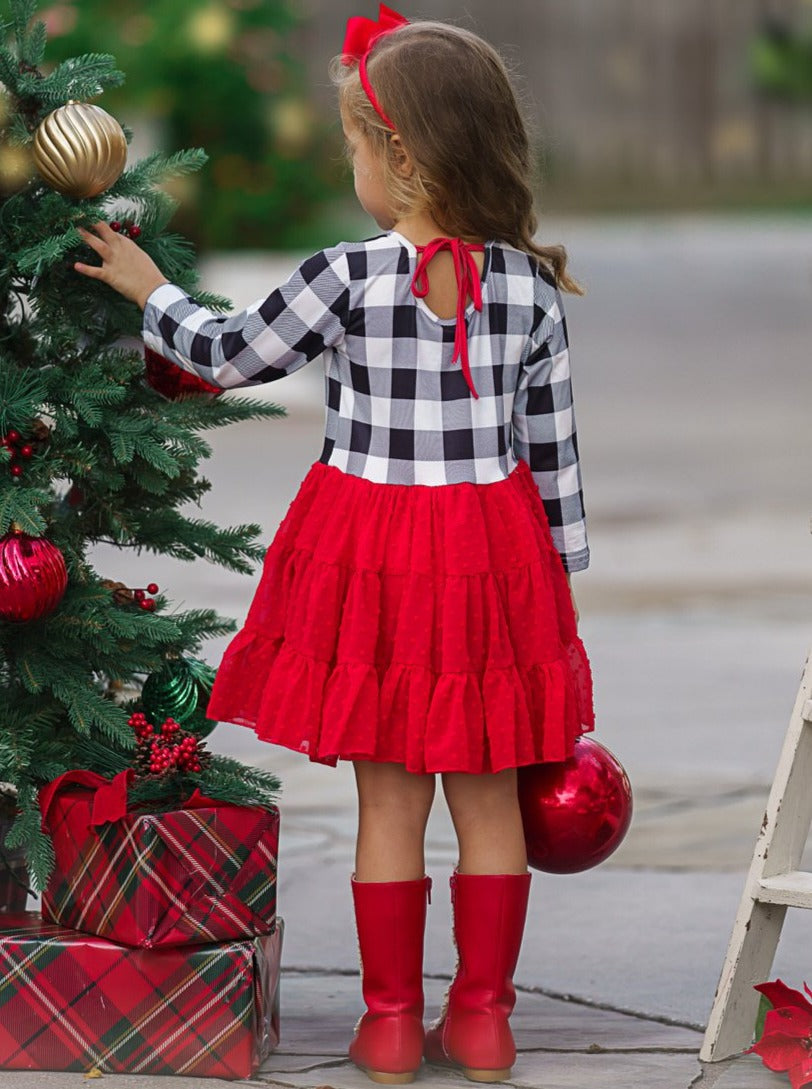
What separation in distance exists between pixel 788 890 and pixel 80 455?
1361 mm

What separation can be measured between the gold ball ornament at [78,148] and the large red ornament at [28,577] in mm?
580

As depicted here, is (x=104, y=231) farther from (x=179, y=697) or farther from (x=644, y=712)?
Answer: (x=644, y=712)

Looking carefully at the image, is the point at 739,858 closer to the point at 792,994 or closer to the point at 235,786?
the point at 792,994

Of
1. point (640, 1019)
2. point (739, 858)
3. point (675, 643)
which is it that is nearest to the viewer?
point (640, 1019)

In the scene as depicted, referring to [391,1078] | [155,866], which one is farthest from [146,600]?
[391,1078]

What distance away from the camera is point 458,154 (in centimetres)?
279

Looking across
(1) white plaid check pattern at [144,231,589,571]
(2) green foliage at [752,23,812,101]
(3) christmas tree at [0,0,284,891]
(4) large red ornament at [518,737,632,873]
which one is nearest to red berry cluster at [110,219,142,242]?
(3) christmas tree at [0,0,284,891]

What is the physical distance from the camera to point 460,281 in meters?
2.78

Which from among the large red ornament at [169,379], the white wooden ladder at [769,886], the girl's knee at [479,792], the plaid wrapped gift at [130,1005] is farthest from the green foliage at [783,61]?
the plaid wrapped gift at [130,1005]

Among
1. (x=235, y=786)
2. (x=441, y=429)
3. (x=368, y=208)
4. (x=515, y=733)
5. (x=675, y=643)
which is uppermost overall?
(x=368, y=208)

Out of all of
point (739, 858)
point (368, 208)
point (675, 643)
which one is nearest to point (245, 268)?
point (675, 643)

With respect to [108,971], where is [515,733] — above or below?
above

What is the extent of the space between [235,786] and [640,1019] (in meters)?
0.91

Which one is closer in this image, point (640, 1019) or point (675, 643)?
point (640, 1019)
